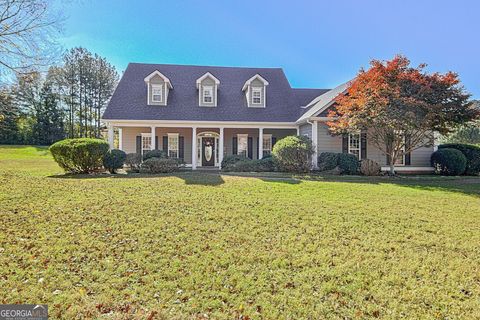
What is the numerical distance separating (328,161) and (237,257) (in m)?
12.1

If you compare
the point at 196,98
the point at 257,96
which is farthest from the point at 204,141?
the point at 257,96

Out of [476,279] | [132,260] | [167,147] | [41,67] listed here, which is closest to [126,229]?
[132,260]

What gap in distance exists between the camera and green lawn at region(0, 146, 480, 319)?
314 cm

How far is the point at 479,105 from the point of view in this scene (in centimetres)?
1498

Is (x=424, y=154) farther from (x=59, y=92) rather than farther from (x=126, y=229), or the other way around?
(x=59, y=92)

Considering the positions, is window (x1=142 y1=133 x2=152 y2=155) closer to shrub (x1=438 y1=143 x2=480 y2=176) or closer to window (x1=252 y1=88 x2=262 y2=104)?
window (x1=252 y1=88 x2=262 y2=104)

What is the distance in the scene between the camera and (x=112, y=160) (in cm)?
1398

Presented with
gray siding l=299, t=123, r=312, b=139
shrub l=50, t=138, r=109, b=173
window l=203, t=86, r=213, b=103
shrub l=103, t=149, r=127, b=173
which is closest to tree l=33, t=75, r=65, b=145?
window l=203, t=86, r=213, b=103

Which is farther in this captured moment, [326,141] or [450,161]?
[326,141]

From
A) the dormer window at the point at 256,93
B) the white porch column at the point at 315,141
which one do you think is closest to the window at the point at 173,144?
the dormer window at the point at 256,93

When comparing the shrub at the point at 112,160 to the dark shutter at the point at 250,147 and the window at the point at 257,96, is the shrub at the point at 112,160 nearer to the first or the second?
the dark shutter at the point at 250,147

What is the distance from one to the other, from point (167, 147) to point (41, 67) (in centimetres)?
998

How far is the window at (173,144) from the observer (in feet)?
64.0

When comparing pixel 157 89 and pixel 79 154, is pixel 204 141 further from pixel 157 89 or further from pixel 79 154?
pixel 79 154
